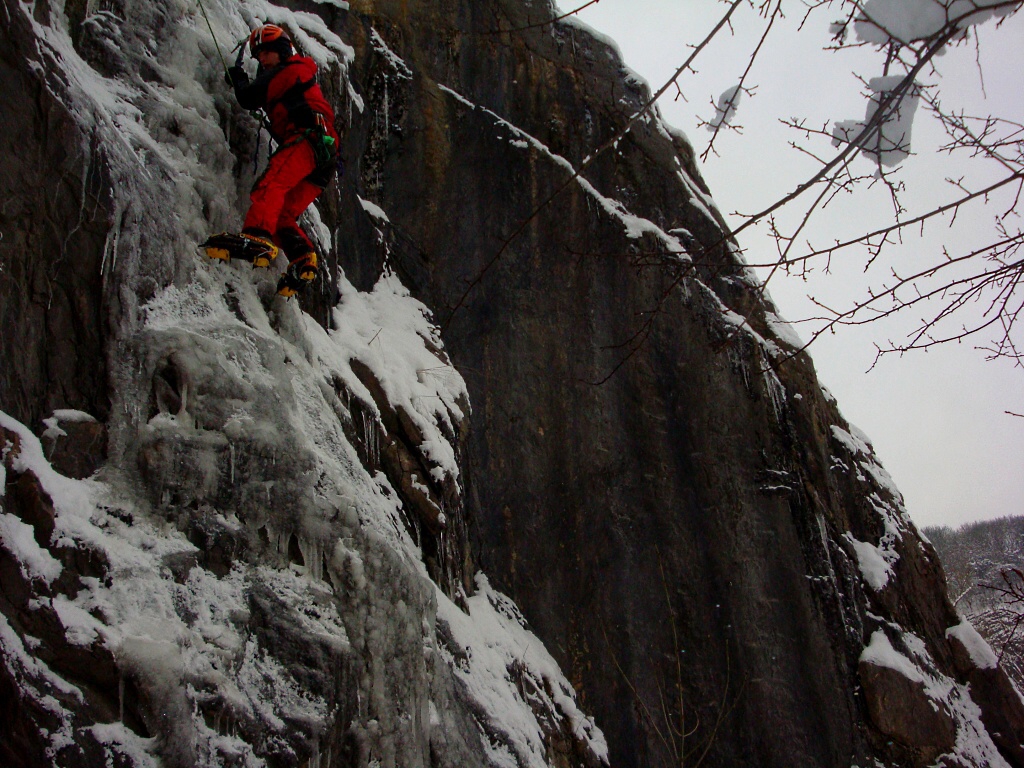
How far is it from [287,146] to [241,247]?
0.92 metres

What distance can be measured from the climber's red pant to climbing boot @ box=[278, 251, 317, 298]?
10 cm

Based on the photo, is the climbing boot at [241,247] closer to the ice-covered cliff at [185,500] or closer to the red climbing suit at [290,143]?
the ice-covered cliff at [185,500]

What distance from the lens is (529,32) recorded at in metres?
10.7

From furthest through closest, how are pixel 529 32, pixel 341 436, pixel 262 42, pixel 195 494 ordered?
pixel 529 32 < pixel 262 42 < pixel 341 436 < pixel 195 494

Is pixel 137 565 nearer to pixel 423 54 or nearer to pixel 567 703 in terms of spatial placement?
pixel 567 703

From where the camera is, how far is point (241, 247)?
4629mm

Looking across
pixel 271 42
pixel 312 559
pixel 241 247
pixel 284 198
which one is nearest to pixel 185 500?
pixel 312 559

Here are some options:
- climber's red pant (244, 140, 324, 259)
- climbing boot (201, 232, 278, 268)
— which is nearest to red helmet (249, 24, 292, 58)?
climber's red pant (244, 140, 324, 259)

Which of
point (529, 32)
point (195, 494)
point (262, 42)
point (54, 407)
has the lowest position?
point (195, 494)

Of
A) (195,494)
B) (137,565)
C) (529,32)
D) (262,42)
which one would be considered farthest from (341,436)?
(529,32)

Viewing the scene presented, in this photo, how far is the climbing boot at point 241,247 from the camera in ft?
15.1

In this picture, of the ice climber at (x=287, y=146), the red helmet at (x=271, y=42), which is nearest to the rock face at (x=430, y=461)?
the ice climber at (x=287, y=146)

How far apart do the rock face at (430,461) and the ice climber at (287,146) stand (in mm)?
252

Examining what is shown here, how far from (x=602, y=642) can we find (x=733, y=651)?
1370 mm
